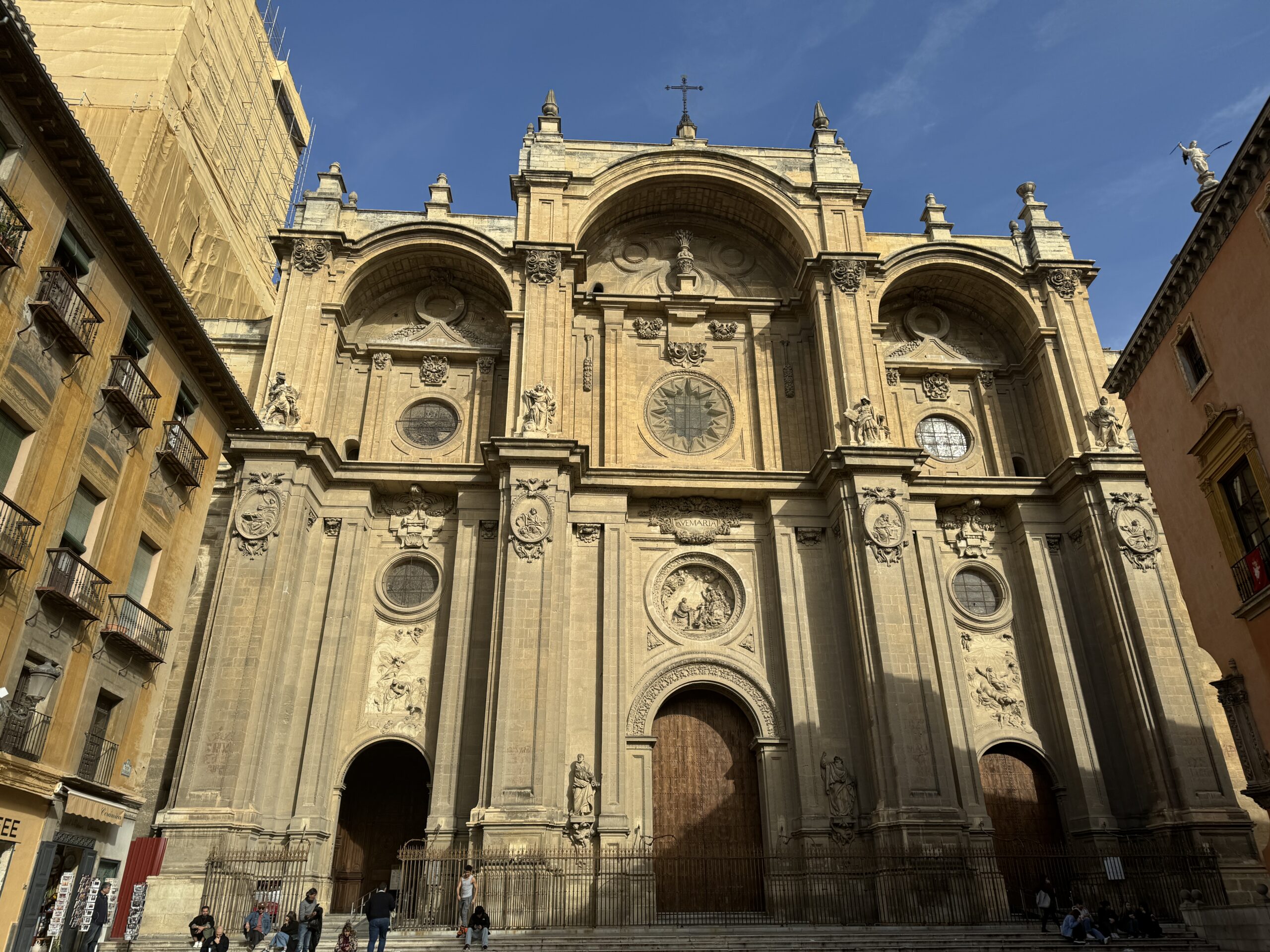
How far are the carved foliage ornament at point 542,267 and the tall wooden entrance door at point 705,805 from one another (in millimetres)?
11653

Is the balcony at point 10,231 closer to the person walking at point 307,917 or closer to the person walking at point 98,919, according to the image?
the person walking at point 98,919

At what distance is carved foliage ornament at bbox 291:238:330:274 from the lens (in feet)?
82.4

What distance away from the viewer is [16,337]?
12812mm

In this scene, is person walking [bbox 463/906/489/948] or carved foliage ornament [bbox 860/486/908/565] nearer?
person walking [bbox 463/906/489/948]

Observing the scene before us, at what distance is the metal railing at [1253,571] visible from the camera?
1474cm

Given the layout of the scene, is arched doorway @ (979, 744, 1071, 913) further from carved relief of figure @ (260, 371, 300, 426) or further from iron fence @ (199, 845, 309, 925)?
carved relief of figure @ (260, 371, 300, 426)

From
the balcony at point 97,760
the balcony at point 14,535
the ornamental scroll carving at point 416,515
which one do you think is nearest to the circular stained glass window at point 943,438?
the ornamental scroll carving at point 416,515

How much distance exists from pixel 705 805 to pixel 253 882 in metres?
9.82

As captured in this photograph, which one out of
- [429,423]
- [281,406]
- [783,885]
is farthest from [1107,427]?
[281,406]

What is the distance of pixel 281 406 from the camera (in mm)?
22703

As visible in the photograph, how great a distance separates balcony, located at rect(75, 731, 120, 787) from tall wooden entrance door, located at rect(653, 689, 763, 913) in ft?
36.1

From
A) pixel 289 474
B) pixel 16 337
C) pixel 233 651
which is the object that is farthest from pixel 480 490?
pixel 16 337

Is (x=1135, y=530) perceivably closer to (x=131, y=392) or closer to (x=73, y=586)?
(x=131, y=392)

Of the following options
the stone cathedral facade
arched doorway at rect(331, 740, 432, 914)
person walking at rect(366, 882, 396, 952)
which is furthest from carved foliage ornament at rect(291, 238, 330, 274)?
person walking at rect(366, 882, 396, 952)
